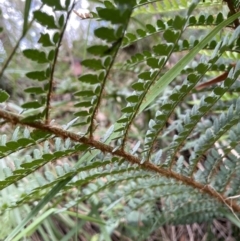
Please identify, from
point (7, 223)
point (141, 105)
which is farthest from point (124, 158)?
point (7, 223)

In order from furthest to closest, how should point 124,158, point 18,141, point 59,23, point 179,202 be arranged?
point 179,202 < point 124,158 < point 18,141 < point 59,23

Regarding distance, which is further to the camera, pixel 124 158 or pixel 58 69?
pixel 58 69

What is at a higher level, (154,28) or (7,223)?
(154,28)

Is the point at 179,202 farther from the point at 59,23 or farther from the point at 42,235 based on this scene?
the point at 59,23

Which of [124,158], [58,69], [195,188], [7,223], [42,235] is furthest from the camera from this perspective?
[58,69]

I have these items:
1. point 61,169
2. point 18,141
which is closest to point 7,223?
point 61,169

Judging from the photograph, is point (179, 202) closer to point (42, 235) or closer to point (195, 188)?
point (195, 188)

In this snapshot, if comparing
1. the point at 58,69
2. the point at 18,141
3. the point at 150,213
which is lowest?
the point at 150,213

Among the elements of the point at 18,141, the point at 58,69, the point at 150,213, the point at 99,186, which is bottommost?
the point at 150,213

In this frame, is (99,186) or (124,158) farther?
(99,186)
